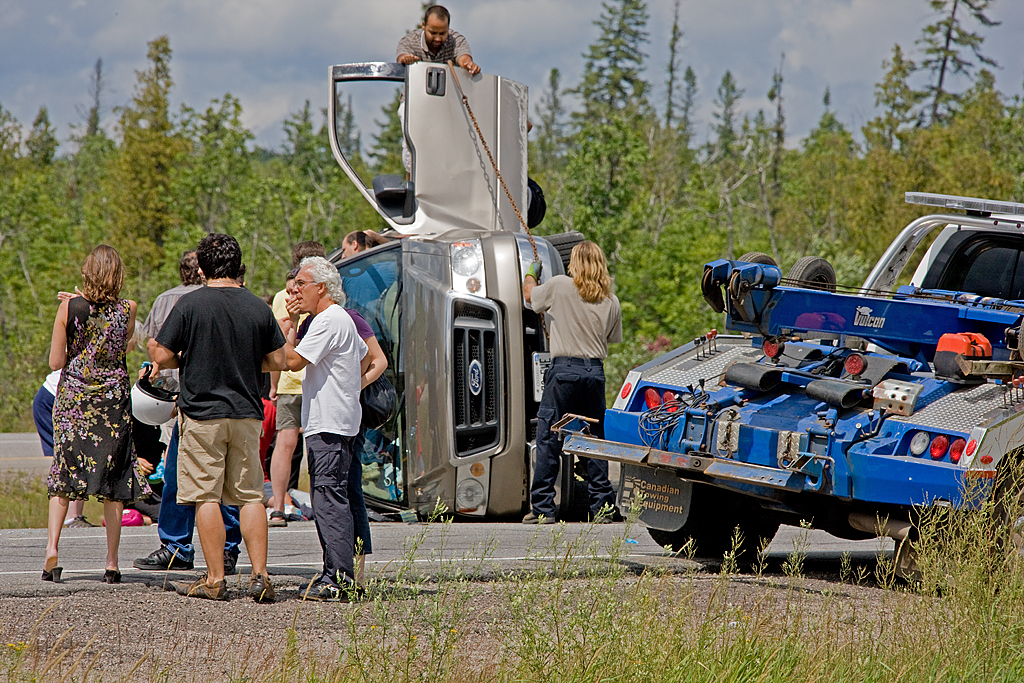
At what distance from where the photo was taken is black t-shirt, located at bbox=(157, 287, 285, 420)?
541 cm

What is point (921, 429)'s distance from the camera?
576 cm

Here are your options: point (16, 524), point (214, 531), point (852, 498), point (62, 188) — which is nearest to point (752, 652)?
point (852, 498)

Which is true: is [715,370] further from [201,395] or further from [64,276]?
[64,276]

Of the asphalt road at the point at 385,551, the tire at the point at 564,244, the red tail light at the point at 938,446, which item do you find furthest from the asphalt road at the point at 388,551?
the tire at the point at 564,244

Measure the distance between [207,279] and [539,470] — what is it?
3260 mm

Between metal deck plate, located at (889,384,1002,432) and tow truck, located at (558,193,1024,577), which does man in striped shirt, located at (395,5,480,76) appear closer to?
tow truck, located at (558,193,1024,577)

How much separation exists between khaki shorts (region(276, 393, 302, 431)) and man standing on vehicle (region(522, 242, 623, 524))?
1869 mm

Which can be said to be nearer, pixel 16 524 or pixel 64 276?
pixel 16 524

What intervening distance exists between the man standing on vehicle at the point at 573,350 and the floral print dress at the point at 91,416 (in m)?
3.13

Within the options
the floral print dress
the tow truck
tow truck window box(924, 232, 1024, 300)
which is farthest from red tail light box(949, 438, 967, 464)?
the floral print dress

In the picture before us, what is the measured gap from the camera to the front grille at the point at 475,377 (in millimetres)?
8016

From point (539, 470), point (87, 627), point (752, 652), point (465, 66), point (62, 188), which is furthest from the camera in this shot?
point (62, 188)

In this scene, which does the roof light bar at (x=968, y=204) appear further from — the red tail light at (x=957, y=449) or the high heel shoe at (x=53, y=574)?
the high heel shoe at (x=53, y=574)

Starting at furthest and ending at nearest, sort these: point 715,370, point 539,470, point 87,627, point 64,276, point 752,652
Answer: point 64,276, point 539,470, point 715,370, point 87,627, point 752,652
